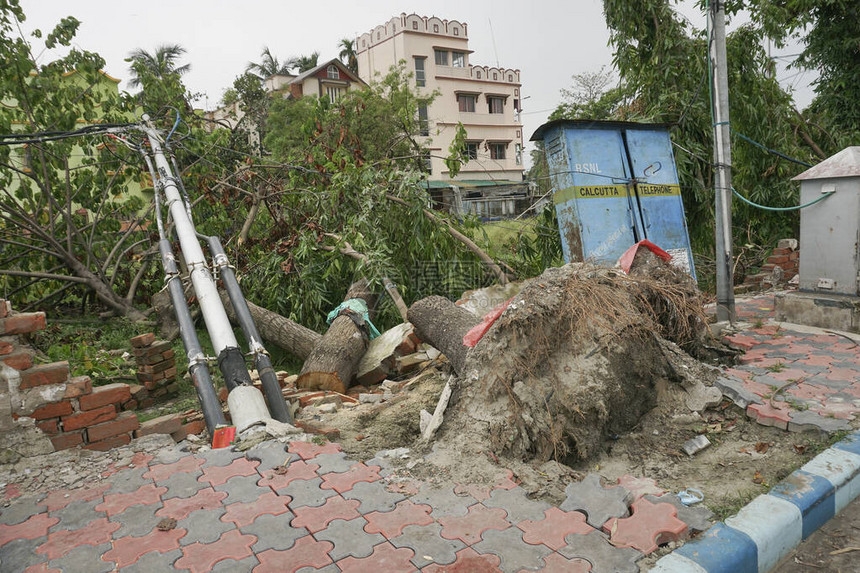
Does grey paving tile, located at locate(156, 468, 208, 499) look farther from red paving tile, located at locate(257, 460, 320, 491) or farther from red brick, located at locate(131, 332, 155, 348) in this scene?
red brick, located at locate(131, 332, 155, 348)

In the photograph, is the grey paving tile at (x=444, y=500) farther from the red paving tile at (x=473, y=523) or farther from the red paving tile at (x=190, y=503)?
the red paving tile at (x=190, y=503)

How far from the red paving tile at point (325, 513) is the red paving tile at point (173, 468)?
0.90m

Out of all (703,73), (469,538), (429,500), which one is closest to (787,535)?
(469,538)

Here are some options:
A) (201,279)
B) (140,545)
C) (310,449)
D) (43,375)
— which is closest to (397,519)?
(310,449)

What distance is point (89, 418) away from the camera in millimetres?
3432

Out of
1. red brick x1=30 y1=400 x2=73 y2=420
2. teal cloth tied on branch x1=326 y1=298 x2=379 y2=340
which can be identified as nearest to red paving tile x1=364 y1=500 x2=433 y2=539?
red brick x1=30 y1=400 x2=73 y2=420

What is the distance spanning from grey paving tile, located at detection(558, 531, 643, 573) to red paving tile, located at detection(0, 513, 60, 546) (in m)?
2.29

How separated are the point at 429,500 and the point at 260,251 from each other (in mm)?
6021

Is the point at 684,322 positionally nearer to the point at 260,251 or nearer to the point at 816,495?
the point at 816,495

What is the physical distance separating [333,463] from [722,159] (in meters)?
4.66

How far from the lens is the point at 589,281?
353 cm

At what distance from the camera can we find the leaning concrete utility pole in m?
5.21

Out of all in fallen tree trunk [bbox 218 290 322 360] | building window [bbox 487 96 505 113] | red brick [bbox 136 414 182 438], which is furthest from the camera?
building window [bbox 487 96 505 113]

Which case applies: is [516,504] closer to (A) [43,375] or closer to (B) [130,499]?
(B) [130,499]
